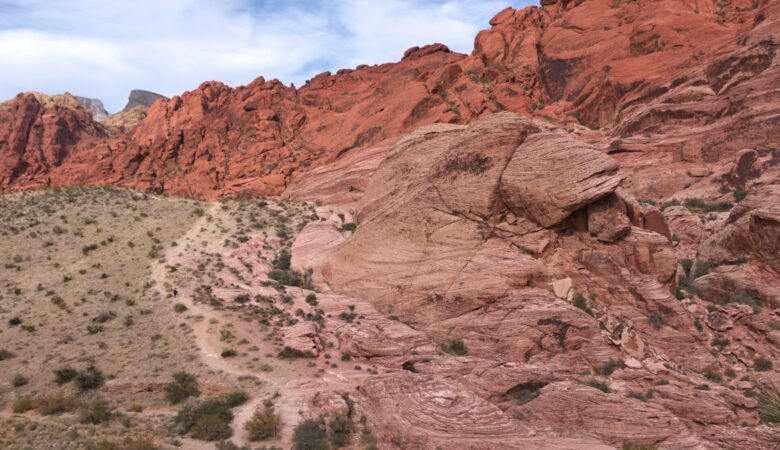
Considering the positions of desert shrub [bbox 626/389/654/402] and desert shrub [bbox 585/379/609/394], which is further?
desert shrub [bbox 585/379/609/394]

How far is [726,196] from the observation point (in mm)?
36250

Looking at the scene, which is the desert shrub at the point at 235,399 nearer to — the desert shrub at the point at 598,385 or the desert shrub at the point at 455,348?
the desert shrub at the point at 455,348

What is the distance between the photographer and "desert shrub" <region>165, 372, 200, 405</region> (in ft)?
56.5

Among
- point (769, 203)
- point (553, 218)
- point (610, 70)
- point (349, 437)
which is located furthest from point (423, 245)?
point (610, 70)

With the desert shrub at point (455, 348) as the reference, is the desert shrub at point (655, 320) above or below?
above

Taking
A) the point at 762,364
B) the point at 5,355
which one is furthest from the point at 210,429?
the point at 762,364

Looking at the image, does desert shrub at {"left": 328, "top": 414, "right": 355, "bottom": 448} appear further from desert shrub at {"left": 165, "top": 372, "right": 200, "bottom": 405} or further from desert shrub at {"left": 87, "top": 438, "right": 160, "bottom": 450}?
desert shrub at {"left": 165, "top": 372, "right": 200, "bottom": 405}

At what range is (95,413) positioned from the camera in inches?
597

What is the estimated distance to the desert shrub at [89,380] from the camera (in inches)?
709

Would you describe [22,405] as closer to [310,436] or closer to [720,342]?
[310,436]

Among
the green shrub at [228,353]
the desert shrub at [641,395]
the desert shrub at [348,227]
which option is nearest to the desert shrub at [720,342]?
the desert shrub at [641,395]

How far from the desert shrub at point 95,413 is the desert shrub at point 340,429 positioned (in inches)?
280

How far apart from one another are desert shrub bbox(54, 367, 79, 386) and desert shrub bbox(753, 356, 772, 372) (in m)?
26.7

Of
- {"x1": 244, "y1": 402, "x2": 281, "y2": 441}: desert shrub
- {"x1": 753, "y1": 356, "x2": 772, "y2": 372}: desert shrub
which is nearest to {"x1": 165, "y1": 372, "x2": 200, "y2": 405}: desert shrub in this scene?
{"x1": 244, "y1": 402, "x2": 281, "y2": 441}: desert shrub
